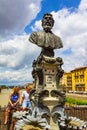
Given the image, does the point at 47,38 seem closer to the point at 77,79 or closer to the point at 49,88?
the point at 49,88

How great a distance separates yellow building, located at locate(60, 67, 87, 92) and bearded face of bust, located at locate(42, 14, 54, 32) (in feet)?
217

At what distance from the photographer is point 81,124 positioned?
975cm

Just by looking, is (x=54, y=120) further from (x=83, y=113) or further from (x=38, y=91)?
(x=83, y=113)

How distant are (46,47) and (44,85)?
48.4 inches

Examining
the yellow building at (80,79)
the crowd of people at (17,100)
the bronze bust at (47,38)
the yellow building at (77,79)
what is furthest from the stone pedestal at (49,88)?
the yellow building at (80,79)

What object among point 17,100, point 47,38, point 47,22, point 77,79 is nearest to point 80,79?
point 77,79

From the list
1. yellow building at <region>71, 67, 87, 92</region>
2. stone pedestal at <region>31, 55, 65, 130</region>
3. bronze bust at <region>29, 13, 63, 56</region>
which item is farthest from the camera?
yellow building at <region>71, 67, 87, 92</region>

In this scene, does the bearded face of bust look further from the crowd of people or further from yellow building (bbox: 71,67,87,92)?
yellow building (bbox: 71,67,87,92)

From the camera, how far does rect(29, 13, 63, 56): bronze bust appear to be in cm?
1073

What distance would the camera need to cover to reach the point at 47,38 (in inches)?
425

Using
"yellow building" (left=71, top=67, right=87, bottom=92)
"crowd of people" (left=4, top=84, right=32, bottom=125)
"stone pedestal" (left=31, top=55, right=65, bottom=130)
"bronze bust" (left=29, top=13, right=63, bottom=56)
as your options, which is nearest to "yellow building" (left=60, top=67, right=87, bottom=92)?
"yellow building" (left=71, top=67, right=87, bottom=92)

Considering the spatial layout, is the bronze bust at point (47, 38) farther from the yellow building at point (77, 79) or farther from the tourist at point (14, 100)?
the yellow building at point (77, 79)

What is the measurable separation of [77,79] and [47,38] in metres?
74.6

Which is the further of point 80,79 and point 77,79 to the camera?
point 77,79
